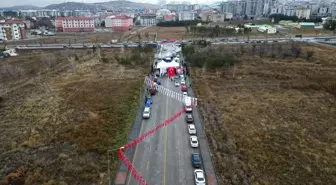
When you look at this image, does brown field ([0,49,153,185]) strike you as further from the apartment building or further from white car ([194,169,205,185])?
the apartment building

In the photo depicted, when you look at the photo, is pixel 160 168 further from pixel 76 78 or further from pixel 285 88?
pixel 76 78

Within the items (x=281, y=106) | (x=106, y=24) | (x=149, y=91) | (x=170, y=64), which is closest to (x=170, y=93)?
(x=149, y=91)

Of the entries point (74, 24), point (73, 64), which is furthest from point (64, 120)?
point (74, 24)

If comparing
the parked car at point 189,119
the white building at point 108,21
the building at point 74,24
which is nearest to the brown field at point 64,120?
the parked car at point 189,119

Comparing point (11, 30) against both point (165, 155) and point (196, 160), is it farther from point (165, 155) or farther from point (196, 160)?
point (196, 160)

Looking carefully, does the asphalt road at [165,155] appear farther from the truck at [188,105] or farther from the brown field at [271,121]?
the brown field at [271,121]
